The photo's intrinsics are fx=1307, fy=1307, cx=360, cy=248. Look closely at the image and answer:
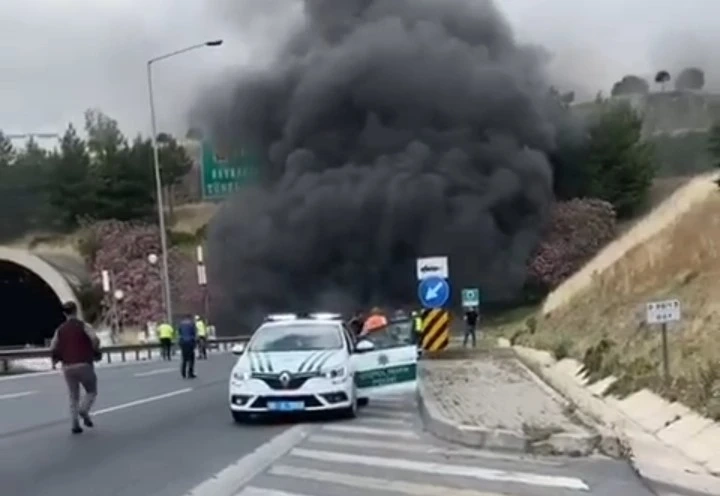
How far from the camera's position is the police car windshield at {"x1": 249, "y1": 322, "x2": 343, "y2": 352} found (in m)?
18.7

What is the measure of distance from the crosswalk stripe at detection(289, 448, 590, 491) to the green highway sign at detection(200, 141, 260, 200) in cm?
3526

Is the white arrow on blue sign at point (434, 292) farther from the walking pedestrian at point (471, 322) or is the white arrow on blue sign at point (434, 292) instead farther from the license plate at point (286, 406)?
the walking pedestrian at point (471, 322)

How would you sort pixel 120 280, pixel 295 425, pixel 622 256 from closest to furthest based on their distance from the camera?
1. pixel 295 425
2. pixel 622 256
3. pixel 120 280

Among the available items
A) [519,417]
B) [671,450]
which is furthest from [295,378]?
[671,450]

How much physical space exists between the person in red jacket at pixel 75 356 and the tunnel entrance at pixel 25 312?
5691cm

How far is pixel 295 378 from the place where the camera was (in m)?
17.6

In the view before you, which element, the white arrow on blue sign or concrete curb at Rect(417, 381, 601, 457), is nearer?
concrete curb at Rect(417, 381, 601, 457)

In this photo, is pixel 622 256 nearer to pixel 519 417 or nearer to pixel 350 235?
pixel 350 235

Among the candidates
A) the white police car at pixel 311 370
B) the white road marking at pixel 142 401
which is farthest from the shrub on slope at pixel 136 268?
the white police car at pixel 311 370

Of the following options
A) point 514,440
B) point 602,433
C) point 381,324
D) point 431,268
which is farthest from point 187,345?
point 602,433

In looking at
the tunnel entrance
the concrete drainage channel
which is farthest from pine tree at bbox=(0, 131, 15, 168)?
the concrete drainage channel

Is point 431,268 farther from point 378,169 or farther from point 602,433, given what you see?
point 378,169

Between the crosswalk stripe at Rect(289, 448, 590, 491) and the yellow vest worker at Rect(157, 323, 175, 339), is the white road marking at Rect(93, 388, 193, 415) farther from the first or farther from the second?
the yellow vest worker at Rect(157, 323, 175, 339)

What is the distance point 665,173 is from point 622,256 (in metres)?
33.1
